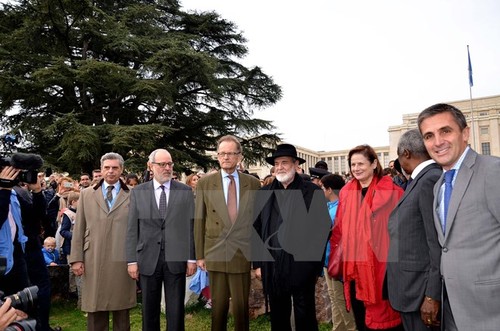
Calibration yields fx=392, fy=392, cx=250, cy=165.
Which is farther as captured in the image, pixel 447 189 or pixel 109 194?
pixel 109 194

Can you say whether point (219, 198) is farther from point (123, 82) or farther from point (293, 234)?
point (123, 82)

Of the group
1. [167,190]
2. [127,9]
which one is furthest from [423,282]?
[127,9]

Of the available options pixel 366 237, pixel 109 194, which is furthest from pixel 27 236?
pixel 366 237

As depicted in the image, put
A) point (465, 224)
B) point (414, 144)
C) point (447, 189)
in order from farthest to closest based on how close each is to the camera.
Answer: point (414, 144)
point (447, 189)
point (465, 224)

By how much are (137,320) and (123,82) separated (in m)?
16.0

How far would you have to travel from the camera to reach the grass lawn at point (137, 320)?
502cm

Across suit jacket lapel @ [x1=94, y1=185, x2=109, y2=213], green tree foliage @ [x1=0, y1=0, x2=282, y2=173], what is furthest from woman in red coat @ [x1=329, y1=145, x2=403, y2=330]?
green tree foliage @ [x1=0, y1=0, x2=282, y2=173]

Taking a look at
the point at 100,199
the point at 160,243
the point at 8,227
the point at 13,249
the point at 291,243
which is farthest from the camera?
the point at 100,199

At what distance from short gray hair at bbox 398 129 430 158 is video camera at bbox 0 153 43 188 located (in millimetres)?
2860

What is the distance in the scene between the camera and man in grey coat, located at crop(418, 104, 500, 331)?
6.76 ft

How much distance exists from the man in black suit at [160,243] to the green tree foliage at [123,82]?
1382 cm

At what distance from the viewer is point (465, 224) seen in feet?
7.05

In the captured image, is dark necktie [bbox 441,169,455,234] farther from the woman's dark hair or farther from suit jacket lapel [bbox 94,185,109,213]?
suit jacket lapel [bbox 94,185,109,213]

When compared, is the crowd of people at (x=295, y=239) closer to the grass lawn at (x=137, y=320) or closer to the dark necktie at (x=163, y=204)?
the dark necktie at (x=163, y=204)
